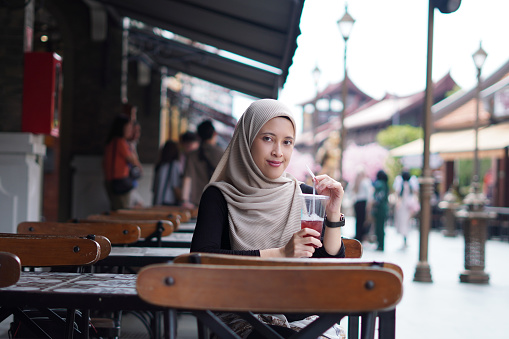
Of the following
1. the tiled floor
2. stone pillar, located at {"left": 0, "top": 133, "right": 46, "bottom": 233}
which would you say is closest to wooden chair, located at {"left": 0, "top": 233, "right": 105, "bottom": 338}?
the tiled floor

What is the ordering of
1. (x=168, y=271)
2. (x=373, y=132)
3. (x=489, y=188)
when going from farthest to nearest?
(x=373, y=132), (x=489, y=188), (x=168, y=271)

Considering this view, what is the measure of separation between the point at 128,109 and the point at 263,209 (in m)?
8.41

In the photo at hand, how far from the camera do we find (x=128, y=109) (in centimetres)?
1055

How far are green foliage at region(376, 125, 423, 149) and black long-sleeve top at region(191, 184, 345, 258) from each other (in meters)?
44.1

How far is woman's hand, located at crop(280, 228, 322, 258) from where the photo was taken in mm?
2076

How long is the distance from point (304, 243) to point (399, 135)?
4525 centimetres

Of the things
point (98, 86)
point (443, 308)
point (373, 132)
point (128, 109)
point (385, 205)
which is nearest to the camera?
point (443, 308)

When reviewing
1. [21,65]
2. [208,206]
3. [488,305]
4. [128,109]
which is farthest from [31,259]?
[128,109]

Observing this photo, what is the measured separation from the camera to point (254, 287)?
1422 millimetres

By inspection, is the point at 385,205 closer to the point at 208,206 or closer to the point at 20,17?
the point at 20,17

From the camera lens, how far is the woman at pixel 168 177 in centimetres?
909

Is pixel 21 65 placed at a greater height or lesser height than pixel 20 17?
lesser

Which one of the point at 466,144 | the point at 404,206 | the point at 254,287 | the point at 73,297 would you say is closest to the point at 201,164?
the point at 73,297

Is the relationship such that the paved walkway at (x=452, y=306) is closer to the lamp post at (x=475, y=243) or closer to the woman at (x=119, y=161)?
the lamp post at (x=475, y=243)
